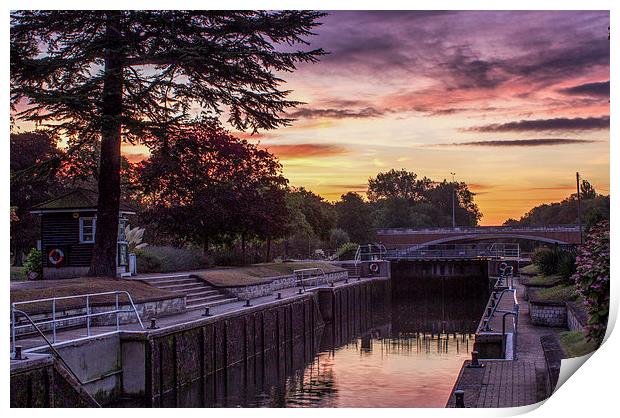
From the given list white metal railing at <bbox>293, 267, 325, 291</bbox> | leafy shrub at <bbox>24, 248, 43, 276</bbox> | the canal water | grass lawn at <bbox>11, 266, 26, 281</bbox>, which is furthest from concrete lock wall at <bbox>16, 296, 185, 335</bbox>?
white metal railing at <bbox>293, 267, 325, 291</bbox>

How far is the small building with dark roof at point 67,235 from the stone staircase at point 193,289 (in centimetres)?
196

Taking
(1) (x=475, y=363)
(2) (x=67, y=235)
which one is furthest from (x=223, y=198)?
(1) (x=475, y=363)

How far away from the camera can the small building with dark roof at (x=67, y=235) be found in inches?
1015

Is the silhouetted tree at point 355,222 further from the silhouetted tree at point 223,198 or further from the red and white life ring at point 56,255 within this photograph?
the red and white life ring at point 56,255

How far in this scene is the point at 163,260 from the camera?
109 ft

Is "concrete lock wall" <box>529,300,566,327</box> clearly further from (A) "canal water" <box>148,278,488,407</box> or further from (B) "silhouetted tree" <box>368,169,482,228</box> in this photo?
(B) "silhouetted tree" <box>368,169,482,228</box>

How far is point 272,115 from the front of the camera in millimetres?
26594

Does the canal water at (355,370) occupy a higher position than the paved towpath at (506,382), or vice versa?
the paved towpath at (506,382)

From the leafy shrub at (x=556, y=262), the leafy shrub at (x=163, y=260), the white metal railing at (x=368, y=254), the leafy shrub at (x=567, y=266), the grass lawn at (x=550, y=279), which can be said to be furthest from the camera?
the white metal railing at (x=368, y=254)

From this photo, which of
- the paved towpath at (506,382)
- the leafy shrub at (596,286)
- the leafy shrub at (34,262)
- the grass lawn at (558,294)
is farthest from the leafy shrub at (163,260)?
the leafy shrub at (596,286)
